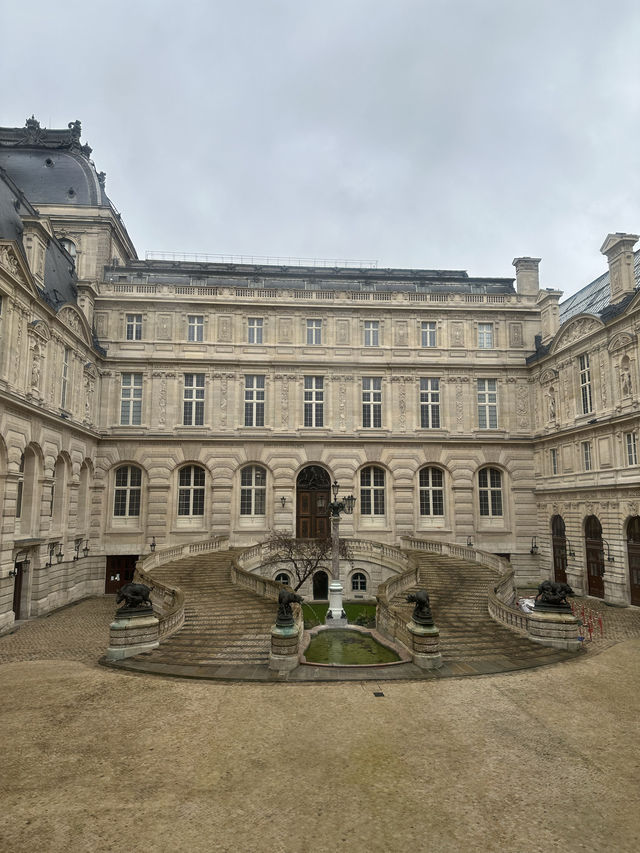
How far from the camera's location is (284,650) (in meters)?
16.1

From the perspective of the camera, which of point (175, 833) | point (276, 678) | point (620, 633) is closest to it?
point (175, 833)

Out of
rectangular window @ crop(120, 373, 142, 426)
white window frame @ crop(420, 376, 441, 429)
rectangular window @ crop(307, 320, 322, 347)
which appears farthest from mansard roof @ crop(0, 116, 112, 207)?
white window frame @ crop(420, 376, 441, 429)

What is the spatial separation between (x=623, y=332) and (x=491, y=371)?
1034 cm

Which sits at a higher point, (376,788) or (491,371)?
(491,371)

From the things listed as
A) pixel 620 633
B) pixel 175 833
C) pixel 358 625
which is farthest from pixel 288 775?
pixel 620 633

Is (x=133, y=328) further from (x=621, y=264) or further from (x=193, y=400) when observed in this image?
(x=621, y=264)

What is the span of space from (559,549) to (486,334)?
15998 mm

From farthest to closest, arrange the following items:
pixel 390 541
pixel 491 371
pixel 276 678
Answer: pixel 491 371
pixel 390 541
pixel 276 678

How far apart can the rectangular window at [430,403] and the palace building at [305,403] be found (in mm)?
129

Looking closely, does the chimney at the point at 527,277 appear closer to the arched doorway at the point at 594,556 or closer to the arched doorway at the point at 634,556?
the arched doorway at the point at 594,556

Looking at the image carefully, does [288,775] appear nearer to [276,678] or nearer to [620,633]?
[276,678]

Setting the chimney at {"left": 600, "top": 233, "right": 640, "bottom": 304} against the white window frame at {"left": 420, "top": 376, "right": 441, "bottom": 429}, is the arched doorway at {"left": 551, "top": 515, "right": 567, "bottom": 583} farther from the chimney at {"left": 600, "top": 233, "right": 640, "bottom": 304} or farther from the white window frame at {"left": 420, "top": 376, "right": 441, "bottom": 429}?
the chimney at {"left": 600, "top": 233, "right": 640, "bottom": 304}

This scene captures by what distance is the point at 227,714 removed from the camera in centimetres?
1255

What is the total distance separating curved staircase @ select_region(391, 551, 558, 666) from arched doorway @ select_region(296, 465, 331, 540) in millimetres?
6931
